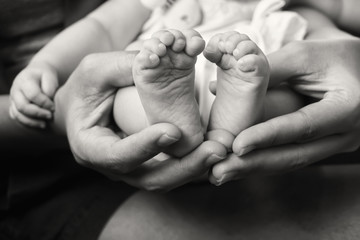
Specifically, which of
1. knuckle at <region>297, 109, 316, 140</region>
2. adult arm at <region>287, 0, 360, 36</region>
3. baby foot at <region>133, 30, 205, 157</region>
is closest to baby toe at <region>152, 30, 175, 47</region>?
baby foot at <region>133, 30, 205, 157</region>

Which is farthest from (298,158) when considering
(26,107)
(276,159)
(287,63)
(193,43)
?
(26,107)

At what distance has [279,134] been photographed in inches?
23.3

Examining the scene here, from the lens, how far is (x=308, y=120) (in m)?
0.62

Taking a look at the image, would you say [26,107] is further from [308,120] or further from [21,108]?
[308,120]

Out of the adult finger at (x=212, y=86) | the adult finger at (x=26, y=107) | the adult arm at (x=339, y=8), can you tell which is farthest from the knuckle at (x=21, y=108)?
the adult arm at (x=339, y=8)

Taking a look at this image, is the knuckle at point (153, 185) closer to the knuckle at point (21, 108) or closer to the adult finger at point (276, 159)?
the adult finger at point (276, 159)

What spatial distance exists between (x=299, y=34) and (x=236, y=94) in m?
0.33

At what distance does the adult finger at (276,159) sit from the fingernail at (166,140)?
85 mm

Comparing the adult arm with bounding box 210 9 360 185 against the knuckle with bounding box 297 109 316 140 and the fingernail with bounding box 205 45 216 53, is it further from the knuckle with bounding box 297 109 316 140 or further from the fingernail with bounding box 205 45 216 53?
the fingernail with bounding box 205 45 216 53

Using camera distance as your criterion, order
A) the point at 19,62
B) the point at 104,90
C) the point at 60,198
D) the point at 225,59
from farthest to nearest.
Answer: the point at 19,62 → the point at 60,198 → the point at 104,90 → the point at 225,59

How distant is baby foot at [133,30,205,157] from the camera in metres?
0.52

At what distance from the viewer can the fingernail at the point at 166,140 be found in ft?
1.78

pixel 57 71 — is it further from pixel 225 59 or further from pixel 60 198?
pixel 225 59

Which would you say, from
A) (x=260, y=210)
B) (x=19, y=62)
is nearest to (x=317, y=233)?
(x=260, y=210)
